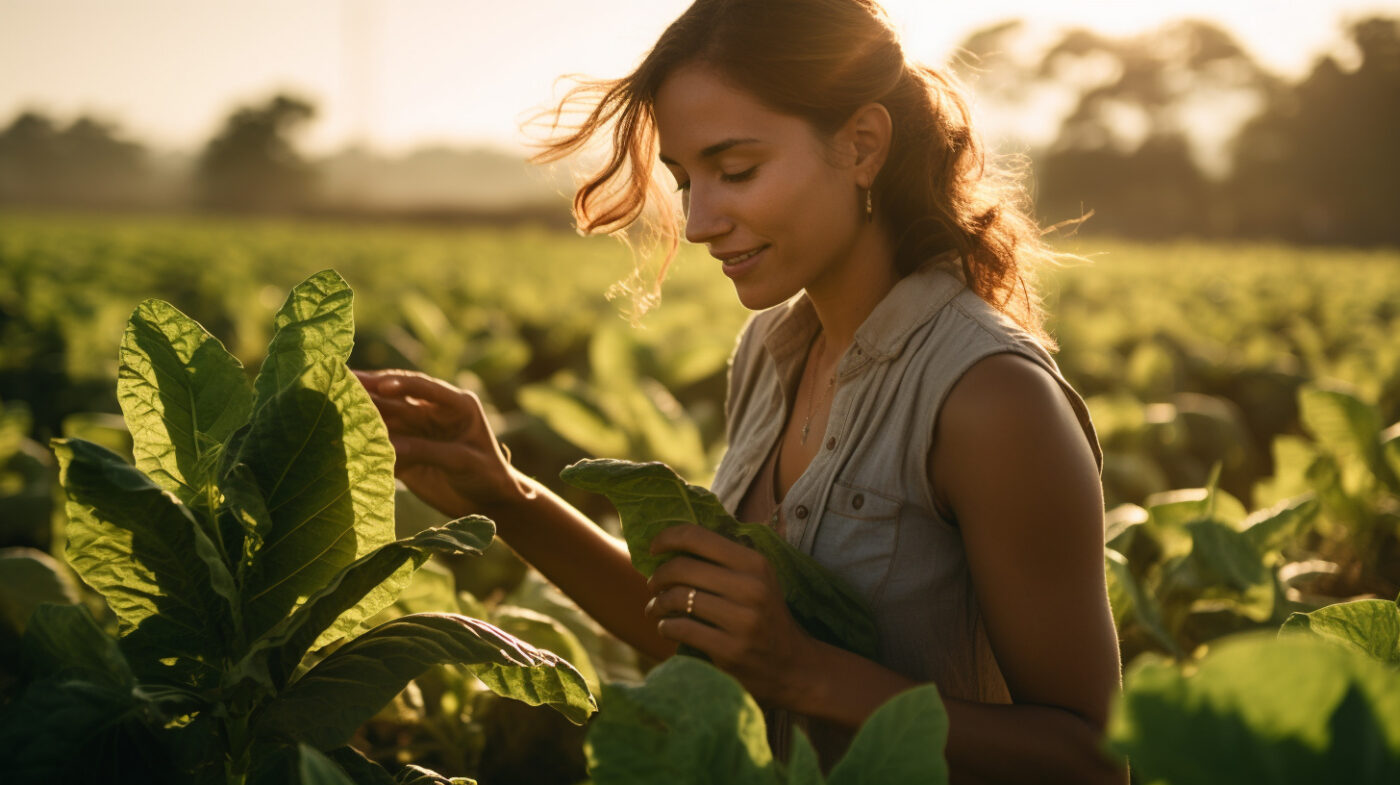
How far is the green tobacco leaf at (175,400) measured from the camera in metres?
1.15

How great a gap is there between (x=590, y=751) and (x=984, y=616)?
0.89m

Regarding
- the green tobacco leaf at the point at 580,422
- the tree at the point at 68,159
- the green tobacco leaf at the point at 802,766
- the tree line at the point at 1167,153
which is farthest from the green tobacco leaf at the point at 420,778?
the tree at the point at 68,159

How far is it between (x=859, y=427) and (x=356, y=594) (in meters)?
0.93

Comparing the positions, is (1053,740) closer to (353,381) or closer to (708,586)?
(708,586)

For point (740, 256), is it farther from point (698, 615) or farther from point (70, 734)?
point (70, 734)

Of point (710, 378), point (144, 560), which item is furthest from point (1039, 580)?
point (710, 378)

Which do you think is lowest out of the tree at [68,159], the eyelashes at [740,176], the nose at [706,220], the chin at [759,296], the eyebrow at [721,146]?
the tree at [68,159]

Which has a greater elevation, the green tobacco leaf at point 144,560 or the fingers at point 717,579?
the green tobacco leaf at point 144,560

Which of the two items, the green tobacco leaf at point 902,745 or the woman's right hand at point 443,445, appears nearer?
the green tobacco leaf at point 902,745

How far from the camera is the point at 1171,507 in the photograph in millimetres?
2463

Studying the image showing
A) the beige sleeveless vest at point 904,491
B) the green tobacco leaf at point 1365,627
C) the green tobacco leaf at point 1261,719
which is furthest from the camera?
the beige sleeveless vest at point 904,491

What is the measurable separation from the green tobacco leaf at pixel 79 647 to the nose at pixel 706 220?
105 cm

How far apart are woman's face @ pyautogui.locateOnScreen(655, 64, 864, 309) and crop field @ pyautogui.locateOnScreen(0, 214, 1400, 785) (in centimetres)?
70

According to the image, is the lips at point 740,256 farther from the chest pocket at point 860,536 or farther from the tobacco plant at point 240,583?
the tobacco plant at point 240,583
